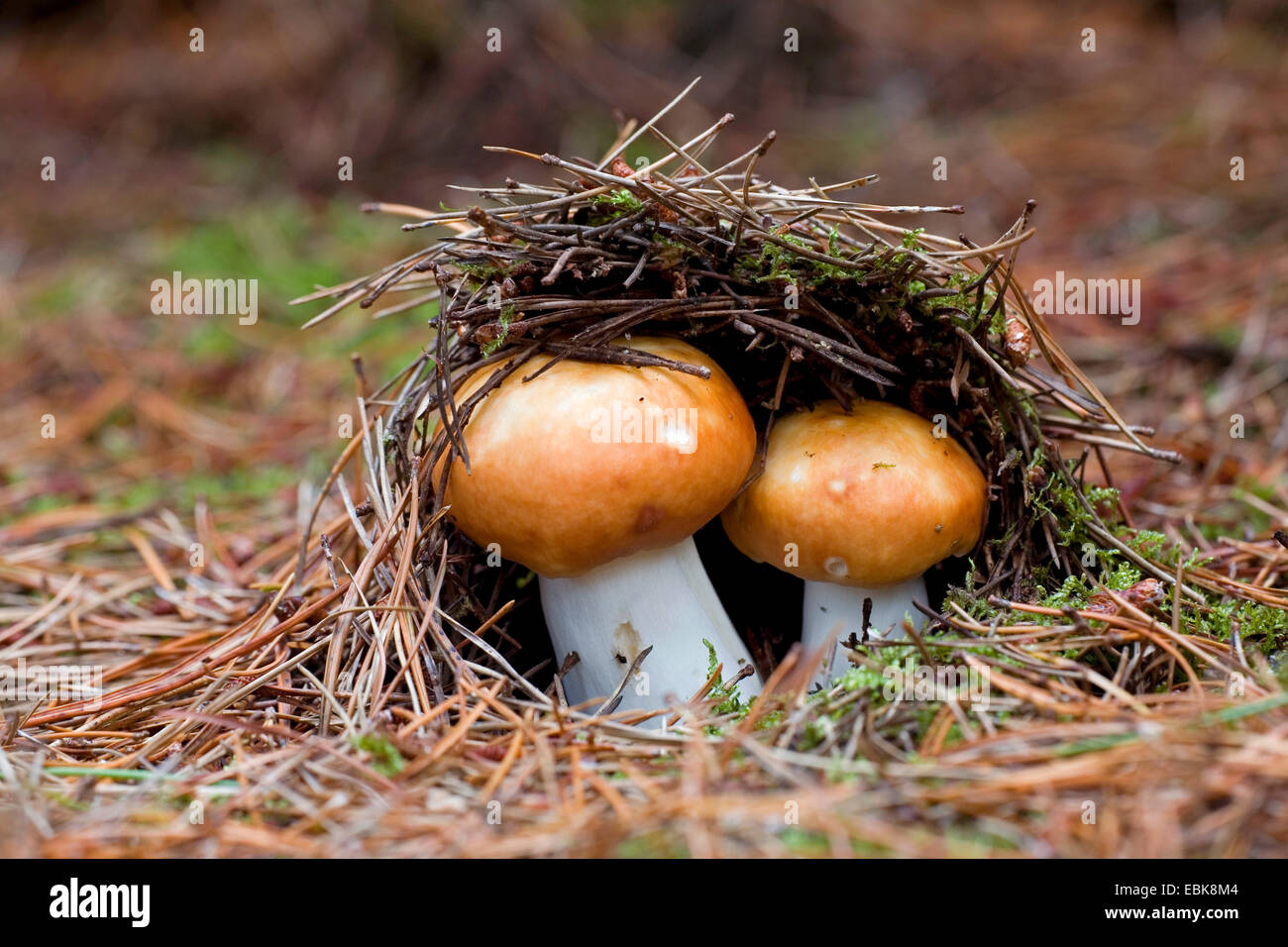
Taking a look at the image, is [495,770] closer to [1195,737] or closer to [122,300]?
[1195,737]

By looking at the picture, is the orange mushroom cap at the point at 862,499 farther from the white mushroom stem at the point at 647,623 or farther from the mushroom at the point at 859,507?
the white mushroom stem at the point at 647,623

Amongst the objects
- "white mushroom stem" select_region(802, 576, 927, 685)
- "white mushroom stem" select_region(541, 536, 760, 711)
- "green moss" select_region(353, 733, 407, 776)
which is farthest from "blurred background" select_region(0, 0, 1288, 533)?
"green moss" select_region(353, 733, 407, 776)

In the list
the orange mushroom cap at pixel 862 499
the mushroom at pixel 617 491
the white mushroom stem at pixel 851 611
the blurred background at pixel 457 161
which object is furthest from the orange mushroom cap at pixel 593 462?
the blurred background at pixel 457 161

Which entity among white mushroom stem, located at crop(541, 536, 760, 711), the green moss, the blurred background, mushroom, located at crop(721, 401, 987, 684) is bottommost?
the green moss

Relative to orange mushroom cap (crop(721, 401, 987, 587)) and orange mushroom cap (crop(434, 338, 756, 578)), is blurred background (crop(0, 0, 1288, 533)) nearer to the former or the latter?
orange mushroom cap (crop(721, 401, 987, 587))

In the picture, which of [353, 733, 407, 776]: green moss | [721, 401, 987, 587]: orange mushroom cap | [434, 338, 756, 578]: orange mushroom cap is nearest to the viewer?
[353, 733, 407, 776]: green moss

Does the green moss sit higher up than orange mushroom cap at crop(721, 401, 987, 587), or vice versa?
orange mushroom cap at crop(721, 401, 987, 587)

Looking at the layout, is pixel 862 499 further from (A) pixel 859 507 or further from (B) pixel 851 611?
(B) pixel 851 611
